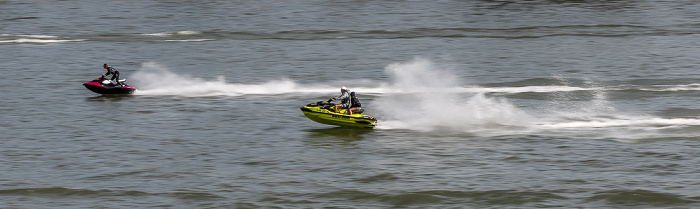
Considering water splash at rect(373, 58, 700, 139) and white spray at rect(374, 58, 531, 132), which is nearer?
water splash at rect(373, 58, 700, 139)

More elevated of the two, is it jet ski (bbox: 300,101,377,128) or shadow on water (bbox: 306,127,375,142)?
jet ski (bbox: 300,101,377,128)

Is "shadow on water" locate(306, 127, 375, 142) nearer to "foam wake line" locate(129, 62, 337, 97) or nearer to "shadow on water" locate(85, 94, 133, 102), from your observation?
"foam wake line" locate(129, 62, 337, 97)

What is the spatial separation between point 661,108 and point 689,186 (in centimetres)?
1318

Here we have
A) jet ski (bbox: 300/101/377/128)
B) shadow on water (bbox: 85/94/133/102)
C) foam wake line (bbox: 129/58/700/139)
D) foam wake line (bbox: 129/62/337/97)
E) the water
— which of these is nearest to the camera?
the water

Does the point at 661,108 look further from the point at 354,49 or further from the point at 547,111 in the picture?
the point at 354,49

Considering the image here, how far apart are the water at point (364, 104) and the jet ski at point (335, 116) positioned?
1.77 feet

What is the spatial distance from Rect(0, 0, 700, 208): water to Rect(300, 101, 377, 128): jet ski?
54 centimetres

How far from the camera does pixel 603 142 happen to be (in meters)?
35.2

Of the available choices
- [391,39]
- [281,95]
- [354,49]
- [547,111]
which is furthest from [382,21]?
[547,111]

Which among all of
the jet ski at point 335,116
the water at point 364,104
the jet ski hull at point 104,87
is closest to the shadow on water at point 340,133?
the water at point 364,104

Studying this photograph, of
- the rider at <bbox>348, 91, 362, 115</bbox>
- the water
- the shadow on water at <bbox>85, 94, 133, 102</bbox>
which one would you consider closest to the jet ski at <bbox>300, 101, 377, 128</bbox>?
the rider at <bbox>348, 91, 362, 115</bbox>

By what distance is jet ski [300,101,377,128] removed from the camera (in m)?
36.8

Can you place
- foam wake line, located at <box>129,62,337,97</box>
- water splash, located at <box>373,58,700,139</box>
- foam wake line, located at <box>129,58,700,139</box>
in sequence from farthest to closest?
foam wake line, located at <box>129,62,337,97</box>, foam wake line, located at <box>129,58,700,139</box>, water splash, located at <box>373,58,700,139</box>

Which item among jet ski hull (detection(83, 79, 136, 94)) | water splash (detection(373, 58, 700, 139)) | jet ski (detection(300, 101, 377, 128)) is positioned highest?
jet ski hull (detection(83, 79, 136, 94))
